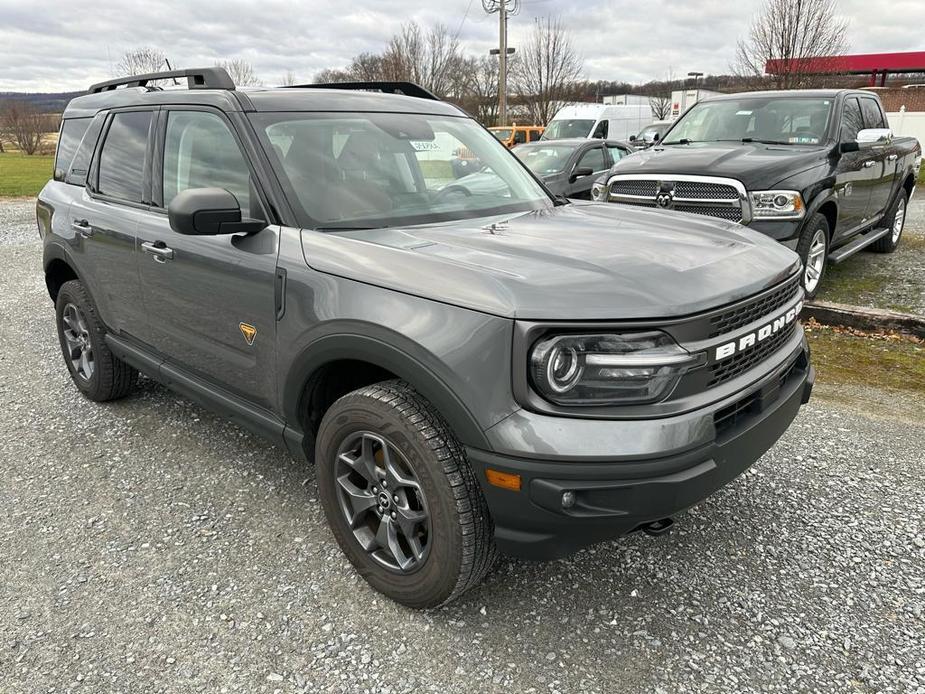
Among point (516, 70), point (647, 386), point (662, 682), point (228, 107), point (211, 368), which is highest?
point (516, 70)

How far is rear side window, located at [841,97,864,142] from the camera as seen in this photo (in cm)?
666

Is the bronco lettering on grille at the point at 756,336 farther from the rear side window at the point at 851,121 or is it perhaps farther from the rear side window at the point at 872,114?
the rear side window at the point at 872,114

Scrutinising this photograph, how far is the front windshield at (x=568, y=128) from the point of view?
2073 cm

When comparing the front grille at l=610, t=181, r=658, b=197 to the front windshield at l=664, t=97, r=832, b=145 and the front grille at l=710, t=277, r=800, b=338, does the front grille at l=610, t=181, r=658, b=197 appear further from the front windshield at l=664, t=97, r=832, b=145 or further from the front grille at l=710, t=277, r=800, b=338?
the front grille at l=710, t=277, r=800, b=338

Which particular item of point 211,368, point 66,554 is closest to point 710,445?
point 211,368

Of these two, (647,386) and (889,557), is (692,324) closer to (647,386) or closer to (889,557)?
(647,386)

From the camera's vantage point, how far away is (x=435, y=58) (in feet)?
129

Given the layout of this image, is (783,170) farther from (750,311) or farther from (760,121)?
(750,311)

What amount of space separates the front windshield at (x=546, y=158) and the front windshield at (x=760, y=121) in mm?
4070

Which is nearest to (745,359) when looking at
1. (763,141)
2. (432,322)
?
(432,322)

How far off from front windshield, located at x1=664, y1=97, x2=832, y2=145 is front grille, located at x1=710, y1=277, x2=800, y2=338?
469 cm

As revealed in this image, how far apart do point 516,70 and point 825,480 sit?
1498 inches

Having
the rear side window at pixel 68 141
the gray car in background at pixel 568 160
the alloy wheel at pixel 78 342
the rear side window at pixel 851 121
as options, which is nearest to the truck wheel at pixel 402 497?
the alloy wheel at pixel 78 342

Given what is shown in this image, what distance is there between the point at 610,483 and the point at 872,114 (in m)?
7.73
